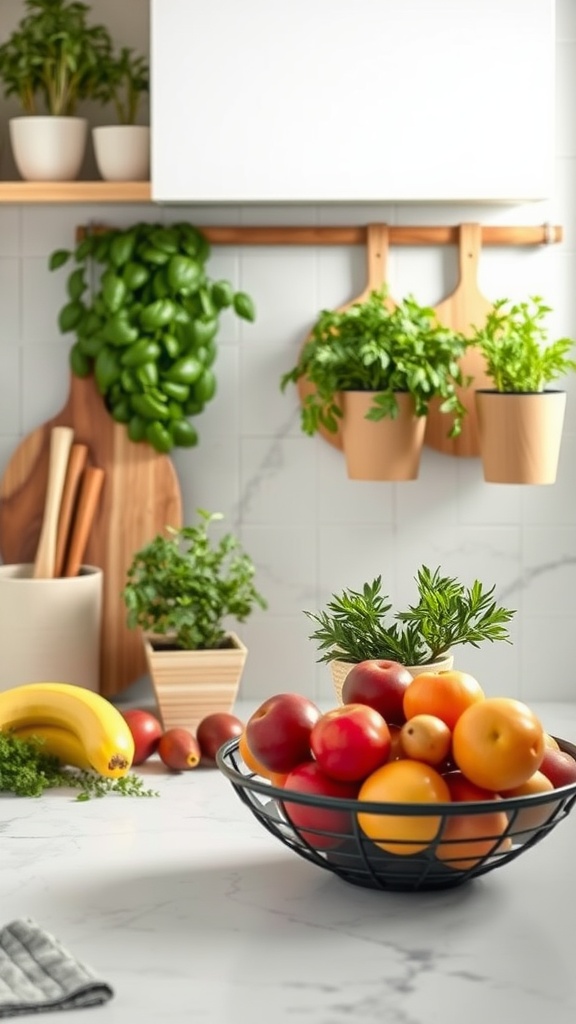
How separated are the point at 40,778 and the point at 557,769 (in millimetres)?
674

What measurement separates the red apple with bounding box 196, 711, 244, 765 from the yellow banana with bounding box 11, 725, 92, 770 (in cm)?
15

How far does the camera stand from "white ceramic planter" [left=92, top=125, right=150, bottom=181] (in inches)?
80.2

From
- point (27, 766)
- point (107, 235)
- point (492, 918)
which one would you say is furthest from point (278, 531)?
point (492, 918)

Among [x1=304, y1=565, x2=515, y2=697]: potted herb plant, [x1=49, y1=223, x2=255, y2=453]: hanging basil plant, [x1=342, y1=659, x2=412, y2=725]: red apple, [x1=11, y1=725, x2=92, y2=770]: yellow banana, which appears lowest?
[x1=11, y1=725, x2=92, y2=770]: yellow banana

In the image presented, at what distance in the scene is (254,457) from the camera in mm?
2193

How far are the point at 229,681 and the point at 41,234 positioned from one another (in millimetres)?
780

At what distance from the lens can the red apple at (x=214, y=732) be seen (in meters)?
1.73

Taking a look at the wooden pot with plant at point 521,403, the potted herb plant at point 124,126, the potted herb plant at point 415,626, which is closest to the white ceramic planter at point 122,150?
the potted herb plant at point 124,126

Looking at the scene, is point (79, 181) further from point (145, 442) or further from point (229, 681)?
point (229, 681)

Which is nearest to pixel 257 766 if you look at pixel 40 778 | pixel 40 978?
pixel 40 978

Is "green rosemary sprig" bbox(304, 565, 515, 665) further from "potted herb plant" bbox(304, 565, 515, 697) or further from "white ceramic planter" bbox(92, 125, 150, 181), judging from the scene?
"white ceramic planter" bbox(92, 125, 150, 181)

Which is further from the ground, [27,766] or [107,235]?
[107,235]

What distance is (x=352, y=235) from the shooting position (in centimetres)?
215

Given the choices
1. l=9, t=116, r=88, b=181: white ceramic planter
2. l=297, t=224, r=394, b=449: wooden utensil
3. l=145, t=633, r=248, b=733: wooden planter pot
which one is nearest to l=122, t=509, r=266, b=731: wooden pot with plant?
l=145, t=633, r=248, b=733: wooden planter pot
